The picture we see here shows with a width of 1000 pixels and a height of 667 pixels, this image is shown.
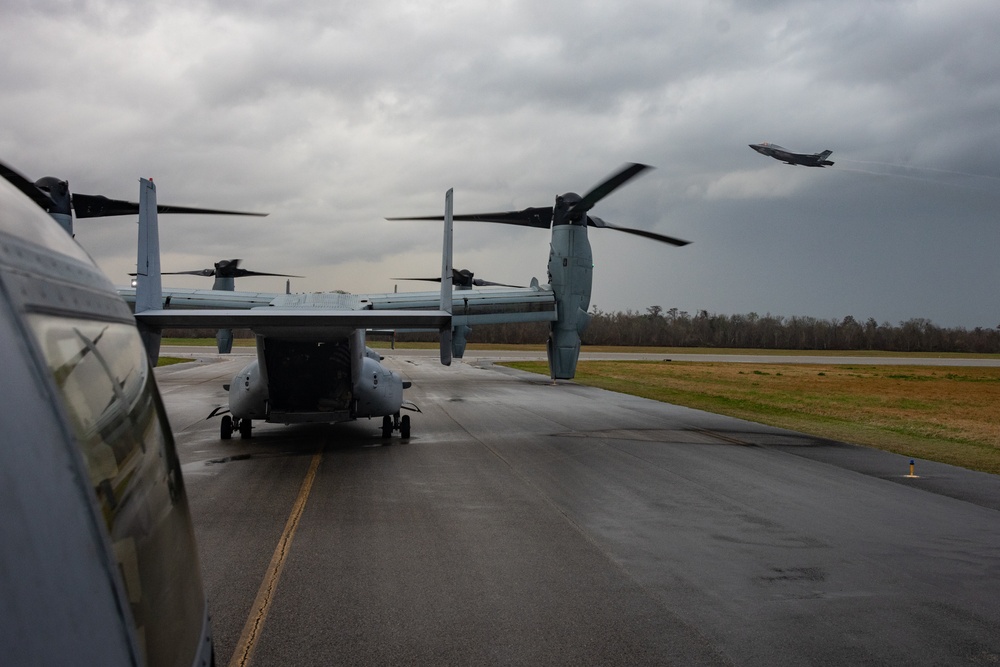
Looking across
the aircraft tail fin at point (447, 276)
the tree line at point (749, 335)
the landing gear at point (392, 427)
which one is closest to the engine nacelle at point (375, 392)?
the landing gear at point (392, 427)

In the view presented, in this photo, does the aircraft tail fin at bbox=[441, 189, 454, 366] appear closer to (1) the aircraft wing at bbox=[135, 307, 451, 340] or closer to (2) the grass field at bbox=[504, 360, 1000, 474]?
(1) the aircraft wing at bbox=[135, 307, 451, 340]

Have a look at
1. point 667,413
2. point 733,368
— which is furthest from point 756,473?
point 733,368

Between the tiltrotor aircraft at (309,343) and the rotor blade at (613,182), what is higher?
the rotor blade at (613,182)

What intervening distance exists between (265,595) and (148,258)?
6.75m

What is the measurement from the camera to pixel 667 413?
22.6m

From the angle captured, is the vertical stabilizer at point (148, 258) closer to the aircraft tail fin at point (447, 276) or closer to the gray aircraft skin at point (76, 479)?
the aircraft tail fin at point (447, 276)

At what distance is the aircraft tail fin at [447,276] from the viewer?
14.0 m

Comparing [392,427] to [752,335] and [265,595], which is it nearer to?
[265,595]

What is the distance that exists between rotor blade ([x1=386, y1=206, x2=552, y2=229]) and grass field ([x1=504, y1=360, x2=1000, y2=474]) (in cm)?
707

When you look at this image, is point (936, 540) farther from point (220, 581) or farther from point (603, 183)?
point (603, 183)

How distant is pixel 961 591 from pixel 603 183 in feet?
46.0

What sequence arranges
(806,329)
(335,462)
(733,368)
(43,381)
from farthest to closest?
(806,329)
(733,368)
(335,462)
(43,381)

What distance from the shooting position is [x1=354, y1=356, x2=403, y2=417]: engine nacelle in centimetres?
1559

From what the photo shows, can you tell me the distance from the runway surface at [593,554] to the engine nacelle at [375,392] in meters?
0.88
